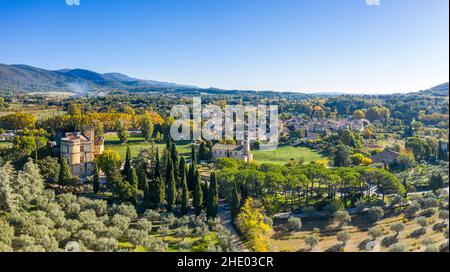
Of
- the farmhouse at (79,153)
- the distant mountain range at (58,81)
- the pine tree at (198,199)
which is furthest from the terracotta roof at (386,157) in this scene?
the distant mountain range at (58,81)

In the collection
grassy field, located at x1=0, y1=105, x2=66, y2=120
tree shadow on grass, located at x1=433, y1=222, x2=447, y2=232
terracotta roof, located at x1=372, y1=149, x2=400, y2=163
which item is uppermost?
grassy field, located at x1=0, y1=105, x2=66, y2=120

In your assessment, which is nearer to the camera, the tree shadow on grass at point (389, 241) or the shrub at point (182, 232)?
the tree shadow on grass at point (389, 241)

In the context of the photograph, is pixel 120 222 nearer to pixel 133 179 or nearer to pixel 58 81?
pixel 133 179

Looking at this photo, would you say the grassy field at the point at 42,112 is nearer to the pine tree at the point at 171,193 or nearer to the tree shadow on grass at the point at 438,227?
the pine tree at the point at 171,193

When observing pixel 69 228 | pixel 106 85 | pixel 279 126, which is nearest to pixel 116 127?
pixel 279 126

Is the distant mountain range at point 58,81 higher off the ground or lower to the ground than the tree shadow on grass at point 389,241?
higher

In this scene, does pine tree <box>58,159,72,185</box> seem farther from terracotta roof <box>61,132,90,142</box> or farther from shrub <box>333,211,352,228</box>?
shrub <box>333,211,352,228</box>

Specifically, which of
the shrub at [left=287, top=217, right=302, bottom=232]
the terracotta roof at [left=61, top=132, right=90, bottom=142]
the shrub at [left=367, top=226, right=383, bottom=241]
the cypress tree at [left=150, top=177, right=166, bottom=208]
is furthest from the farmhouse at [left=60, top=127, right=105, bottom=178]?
the shrub at [left=367, top=226, right=383, bottom=241]
